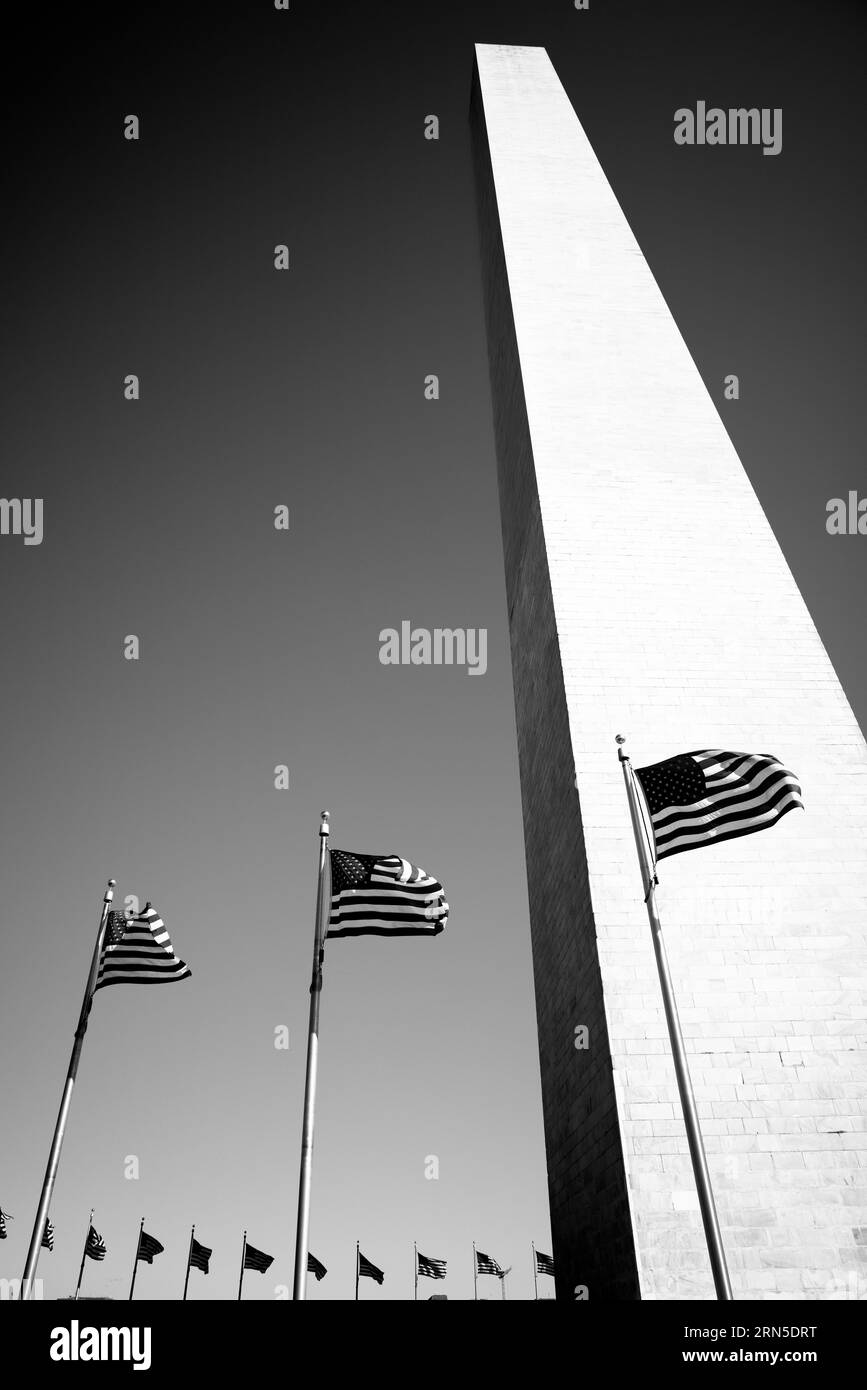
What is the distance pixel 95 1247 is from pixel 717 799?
43.2m

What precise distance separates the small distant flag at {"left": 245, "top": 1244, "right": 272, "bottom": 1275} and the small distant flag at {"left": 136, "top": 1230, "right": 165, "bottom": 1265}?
473 cm

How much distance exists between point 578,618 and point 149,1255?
40.0 metres

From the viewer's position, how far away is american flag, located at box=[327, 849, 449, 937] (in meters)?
10.9

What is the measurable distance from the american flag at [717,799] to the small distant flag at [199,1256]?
38.4 meters

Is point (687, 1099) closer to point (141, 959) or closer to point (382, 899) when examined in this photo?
point (382, 899)

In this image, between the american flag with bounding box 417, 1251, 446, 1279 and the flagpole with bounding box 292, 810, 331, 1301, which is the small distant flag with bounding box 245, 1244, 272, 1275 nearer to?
the american flag with bounding box 417, 1251, 446, 1279

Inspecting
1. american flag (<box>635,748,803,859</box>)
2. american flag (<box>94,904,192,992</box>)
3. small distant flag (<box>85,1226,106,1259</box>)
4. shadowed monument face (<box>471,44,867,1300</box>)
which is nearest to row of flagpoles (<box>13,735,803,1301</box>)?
american flag (<box>635,748,803,859</box>)

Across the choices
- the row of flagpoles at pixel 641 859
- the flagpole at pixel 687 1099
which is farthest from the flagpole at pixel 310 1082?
the flagpole at pixel 687 1099

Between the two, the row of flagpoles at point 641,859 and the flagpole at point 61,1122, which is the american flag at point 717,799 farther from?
the flagpole at point 61,1122

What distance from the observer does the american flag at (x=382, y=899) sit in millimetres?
10859

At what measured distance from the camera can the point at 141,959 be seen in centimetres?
1288

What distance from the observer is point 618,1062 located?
11.8m

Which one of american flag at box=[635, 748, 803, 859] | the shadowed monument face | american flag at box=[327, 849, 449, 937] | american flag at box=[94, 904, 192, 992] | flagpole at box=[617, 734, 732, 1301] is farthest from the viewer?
american flag at box=[94, 904, 192, 992]

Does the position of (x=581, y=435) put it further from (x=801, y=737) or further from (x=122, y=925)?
(x=122, y=925)
